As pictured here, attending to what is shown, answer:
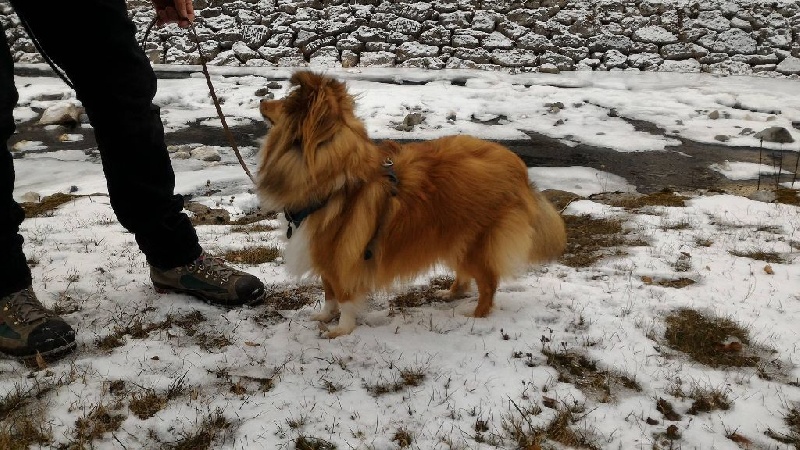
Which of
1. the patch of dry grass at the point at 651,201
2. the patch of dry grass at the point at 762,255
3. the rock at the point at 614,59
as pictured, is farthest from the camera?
the rock at the point at 614,59

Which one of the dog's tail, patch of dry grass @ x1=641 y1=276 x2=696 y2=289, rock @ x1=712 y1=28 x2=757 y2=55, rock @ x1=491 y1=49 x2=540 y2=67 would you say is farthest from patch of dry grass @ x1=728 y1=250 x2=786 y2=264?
rock @ x1=712 y1=28 x2=757 y2=55

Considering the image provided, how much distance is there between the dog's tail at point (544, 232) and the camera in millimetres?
3670

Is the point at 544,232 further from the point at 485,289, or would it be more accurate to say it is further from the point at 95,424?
the point at 95,424

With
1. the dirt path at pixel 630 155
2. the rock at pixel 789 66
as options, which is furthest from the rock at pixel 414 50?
the rock at pixel 789 66

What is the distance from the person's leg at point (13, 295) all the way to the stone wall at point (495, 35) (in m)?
10.9

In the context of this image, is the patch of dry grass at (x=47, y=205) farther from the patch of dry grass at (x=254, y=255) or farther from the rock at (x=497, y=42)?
the rock at (x=497, y=42)

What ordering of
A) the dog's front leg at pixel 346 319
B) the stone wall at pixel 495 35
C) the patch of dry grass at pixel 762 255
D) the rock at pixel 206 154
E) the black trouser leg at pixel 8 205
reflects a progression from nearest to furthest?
the black trouser leg at pixel 8 205
the dog's front leg at pixel 346 319
the patch of dry grass at pixel 762 255
the rock at pixel 206 154
the stone wall at pixel 495 35

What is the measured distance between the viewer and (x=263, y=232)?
216 inches

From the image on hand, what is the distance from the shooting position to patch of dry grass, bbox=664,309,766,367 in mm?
3055

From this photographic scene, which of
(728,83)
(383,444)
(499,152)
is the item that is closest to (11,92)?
(383,444)

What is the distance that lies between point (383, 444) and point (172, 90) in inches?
418

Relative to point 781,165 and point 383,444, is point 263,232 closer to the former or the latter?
point 383,444

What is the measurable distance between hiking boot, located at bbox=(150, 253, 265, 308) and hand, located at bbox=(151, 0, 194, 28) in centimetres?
145

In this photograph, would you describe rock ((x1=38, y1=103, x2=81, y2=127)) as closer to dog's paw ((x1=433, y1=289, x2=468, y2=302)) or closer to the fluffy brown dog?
the fluffy brown dog
